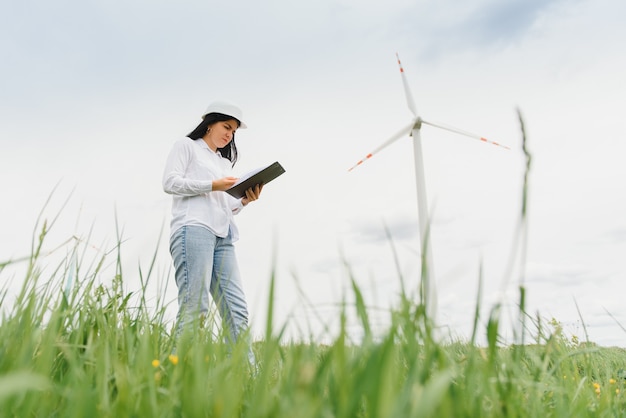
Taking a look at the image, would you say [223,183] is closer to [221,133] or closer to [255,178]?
[255,178]

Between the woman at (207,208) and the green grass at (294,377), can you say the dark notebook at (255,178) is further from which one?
the green grass at (294,377)

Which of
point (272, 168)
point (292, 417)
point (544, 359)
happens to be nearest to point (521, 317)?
point (292, 417)

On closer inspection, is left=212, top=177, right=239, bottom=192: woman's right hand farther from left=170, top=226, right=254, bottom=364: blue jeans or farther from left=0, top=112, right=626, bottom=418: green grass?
left=0, top=112, right=626, bottom=418: green grass

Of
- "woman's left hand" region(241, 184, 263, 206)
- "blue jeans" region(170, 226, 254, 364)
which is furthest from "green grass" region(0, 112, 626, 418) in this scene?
"woman's left hand" region(241, 184, 263, 206)

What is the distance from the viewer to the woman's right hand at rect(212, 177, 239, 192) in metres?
4.88

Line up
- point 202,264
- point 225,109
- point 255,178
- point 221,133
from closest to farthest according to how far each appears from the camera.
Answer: point 202,264, point 255,178, point 225,109, point 221,133

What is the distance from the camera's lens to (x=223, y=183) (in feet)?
16.0

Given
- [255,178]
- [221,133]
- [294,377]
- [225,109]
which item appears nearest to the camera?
[294,377]

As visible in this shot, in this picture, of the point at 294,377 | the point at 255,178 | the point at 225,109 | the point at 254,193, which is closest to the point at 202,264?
the point at 255,178

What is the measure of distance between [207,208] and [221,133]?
85 centimetres

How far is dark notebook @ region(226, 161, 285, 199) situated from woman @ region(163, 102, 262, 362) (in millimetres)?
92

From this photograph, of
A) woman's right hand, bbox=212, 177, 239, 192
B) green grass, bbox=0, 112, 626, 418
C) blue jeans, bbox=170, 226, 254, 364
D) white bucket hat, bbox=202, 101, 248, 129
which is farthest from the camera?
white bucket hat, bbox=202, 101, 248, 129

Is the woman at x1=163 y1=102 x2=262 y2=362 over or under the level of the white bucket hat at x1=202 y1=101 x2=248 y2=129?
under

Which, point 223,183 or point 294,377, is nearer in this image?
point 294,377
